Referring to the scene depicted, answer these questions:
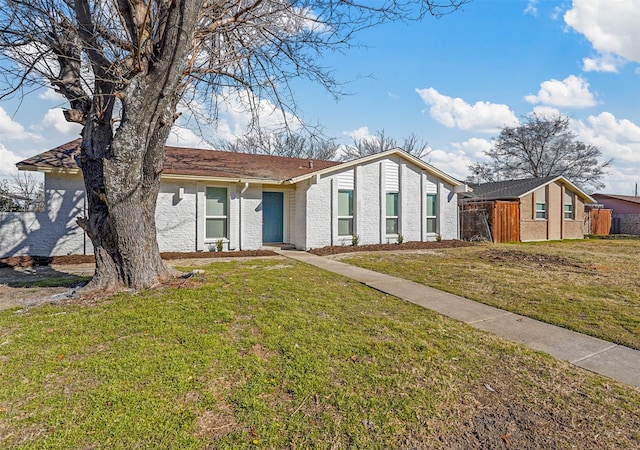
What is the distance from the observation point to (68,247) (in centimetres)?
1038

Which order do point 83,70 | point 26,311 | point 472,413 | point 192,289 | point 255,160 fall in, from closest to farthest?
point 472,413, point 26,311, point 192,289, point 83,70, point 255,160

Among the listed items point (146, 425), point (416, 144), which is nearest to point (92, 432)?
point (146, 425)

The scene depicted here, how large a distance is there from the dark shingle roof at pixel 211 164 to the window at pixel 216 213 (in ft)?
2.43

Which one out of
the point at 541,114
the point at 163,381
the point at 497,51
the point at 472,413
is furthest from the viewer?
the point at 541,114

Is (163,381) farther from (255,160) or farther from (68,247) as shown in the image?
(255,160)

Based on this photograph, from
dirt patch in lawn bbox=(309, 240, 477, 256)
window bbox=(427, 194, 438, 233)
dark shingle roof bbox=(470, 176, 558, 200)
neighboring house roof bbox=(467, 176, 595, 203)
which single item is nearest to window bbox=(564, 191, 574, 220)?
neighboring house roof bbox=(467, 176, 595, 203)

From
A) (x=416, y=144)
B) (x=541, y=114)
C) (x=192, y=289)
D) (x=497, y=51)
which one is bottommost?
(x=192, y=289)

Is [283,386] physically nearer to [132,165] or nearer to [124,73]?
[132,165]

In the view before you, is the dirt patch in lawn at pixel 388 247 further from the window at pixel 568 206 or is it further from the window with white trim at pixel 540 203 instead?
the window at pixel 568 206

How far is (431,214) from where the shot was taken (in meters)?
15.7

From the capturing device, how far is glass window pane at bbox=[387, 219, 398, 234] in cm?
1468

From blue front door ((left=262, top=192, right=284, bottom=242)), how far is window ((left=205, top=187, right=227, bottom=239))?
1.87 meters

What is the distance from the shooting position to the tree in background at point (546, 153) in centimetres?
3230

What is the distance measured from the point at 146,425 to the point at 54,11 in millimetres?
7198
